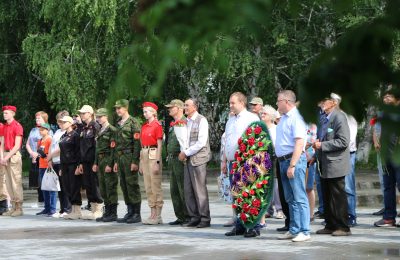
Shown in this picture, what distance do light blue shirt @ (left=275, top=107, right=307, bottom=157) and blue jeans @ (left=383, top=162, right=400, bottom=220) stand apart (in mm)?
2072

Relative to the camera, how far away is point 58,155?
1622 cm

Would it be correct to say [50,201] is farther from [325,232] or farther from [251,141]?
[325,232]

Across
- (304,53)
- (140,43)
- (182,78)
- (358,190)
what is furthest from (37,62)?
(140,43)

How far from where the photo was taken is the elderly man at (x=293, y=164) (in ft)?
36.0

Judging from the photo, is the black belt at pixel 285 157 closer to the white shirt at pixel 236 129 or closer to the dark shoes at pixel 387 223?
the white shirt at pixel 236 129

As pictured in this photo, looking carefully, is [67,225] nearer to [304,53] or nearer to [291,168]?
[291,168]

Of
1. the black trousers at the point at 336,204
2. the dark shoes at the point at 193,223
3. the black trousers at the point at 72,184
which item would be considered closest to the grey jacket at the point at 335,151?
the black trousers at the point at 336,204

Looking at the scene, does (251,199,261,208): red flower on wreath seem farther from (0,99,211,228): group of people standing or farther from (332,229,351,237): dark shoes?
(0,99,211,228): group of people standing

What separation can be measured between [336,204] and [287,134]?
1.21 meters

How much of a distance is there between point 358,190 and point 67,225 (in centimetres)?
887

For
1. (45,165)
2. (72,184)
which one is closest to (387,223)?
(72,184)

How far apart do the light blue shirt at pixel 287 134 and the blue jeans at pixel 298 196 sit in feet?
0.47

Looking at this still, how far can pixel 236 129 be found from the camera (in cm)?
1205

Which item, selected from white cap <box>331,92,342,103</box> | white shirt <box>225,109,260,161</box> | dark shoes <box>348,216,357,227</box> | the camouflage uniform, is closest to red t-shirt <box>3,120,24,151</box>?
the camouflage uniform
